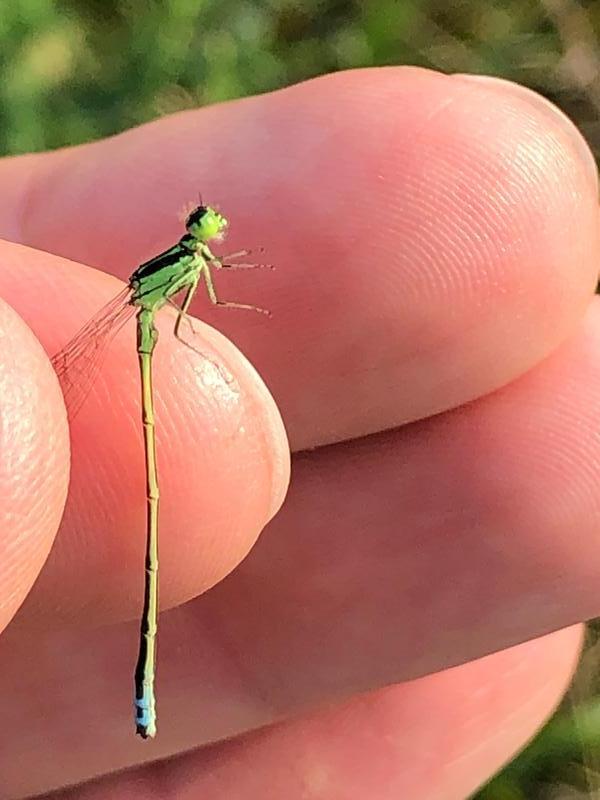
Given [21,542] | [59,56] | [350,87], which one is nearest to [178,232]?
[350,87]

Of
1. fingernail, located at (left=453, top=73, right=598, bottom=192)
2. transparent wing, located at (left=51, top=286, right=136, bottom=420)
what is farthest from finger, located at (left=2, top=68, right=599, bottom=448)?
transparent wing, located at (left=51, top=286, right=136, bottom=420)

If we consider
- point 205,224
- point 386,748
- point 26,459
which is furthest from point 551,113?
point 386,748

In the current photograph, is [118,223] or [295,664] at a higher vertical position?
[118,223]

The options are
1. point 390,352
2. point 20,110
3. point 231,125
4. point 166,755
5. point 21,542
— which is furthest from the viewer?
point 20,110

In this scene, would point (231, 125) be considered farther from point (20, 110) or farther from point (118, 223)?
point (20, 110)

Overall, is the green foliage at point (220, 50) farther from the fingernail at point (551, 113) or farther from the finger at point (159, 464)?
the finger at point (159, 464)

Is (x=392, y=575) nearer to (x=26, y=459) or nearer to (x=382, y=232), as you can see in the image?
(x=382, y=232)
